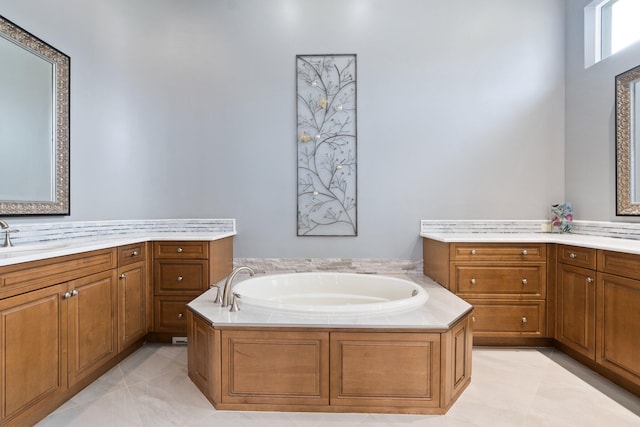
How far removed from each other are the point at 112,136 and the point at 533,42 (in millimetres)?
4008

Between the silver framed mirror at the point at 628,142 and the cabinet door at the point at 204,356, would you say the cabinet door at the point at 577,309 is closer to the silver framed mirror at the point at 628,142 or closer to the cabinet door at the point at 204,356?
the silver framed mirror at the point at 628,142

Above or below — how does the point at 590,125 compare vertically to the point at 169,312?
above

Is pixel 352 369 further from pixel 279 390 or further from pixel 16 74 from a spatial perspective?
pixel 16 74

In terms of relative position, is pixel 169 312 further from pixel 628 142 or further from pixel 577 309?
pixel 628 142

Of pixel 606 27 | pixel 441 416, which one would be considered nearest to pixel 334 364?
pixel 441 416

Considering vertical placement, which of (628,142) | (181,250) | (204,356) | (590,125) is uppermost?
(590,125)

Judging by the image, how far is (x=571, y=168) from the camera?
3125 mm

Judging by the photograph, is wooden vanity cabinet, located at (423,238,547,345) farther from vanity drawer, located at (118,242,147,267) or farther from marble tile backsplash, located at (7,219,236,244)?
vanity drawer, located at (118,242,147,267)

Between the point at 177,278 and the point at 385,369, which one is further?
the point at 177,278

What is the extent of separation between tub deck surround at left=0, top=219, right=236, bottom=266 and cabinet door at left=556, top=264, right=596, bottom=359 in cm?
275

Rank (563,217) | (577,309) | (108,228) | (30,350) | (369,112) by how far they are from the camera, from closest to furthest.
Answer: (30,350)
(577,309)
(108,228)
(563,217)
(369,112)

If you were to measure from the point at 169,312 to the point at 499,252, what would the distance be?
273cm

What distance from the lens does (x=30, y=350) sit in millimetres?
1643

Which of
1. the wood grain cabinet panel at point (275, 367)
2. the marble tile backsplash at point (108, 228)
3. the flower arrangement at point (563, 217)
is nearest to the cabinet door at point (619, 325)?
the flower arrangement at point (563, 217)
